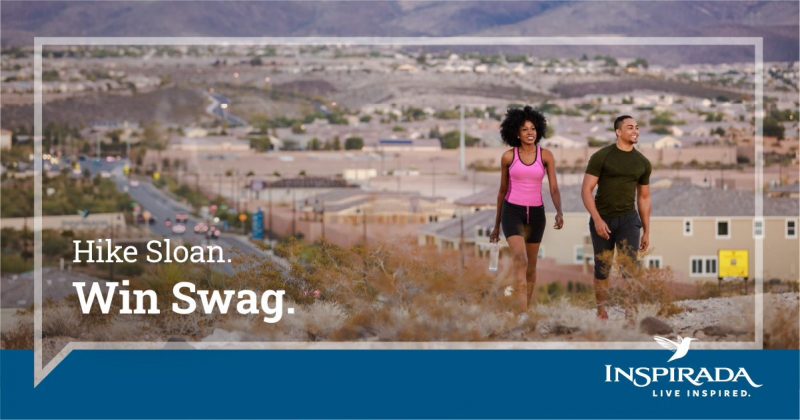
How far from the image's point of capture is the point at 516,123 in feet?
24.0

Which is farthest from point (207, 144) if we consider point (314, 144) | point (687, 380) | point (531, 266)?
point (687, 380)

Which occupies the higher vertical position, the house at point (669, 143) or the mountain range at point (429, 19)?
the mountain range at point (429, 19)

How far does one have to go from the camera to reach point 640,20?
650 inches

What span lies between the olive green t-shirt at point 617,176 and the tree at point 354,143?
91.0 ft

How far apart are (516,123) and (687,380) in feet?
4.85

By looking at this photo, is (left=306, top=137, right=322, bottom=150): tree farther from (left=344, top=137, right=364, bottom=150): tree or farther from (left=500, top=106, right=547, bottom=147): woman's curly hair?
(left=500, top=106, right=547, bottom=147): woman's curly hair

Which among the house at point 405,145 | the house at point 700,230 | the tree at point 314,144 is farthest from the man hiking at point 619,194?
the tree at point 314,144

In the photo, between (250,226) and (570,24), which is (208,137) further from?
(570,24)

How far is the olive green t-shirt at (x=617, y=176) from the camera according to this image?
7203 mm

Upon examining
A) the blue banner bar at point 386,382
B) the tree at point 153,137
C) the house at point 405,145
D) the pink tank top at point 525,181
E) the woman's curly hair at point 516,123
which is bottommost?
the blue banner bar at point 386,382

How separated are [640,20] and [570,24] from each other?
1.39m

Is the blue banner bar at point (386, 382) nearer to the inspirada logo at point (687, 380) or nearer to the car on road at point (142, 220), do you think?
the inspirada logo at point (687, 380)

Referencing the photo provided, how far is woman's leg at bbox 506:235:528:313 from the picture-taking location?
724cm

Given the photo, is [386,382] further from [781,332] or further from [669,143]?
[669,143]
